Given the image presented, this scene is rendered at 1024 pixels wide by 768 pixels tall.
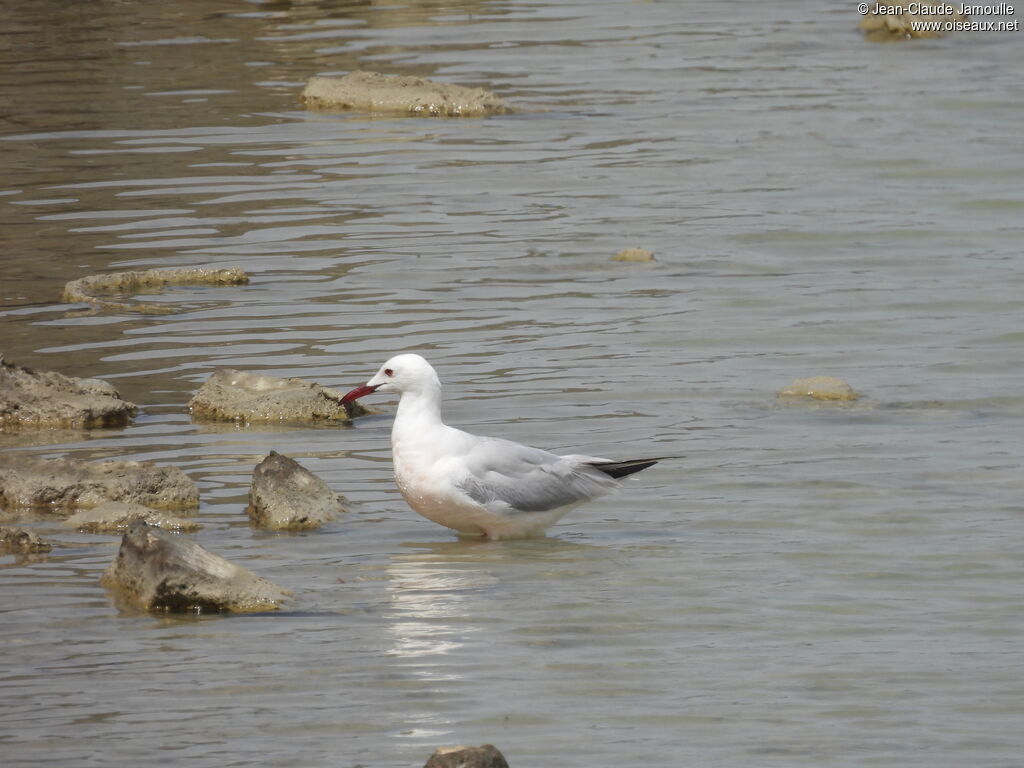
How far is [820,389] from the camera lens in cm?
1070

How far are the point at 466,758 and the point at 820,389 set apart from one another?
224 inches

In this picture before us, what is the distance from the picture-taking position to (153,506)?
28.9 ft

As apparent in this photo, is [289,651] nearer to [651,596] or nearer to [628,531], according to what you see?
[651,596]

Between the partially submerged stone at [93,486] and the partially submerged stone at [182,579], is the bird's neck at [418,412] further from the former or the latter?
the partially submerged stone at [182,579]

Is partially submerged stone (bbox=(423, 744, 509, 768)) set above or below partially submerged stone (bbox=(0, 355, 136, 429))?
below

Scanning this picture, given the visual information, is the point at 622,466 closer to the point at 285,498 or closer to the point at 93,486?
the point at 285,498

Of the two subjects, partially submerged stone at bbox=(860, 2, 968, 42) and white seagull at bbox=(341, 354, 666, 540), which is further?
partially submerged stone at bbox=(860, 2, 968, 42)

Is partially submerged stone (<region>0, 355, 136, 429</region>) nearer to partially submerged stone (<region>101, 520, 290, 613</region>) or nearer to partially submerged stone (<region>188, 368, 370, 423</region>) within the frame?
partially submerged stone (<region>188, 368, 370, 423</region>)

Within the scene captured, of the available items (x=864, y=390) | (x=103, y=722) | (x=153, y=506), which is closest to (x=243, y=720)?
(x=103, y=722)

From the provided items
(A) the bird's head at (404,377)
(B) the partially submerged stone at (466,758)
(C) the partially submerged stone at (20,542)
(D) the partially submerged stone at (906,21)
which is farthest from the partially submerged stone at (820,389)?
(D) the partially submerged stone at (906,21)

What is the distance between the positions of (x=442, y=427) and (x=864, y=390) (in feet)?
10.4

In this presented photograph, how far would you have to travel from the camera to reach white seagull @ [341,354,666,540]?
338 inches

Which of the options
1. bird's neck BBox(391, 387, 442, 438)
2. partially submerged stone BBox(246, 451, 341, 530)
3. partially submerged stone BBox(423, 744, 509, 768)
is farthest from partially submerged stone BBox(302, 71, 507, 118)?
partially submerged stone BBox(423, 744, 509, 768)

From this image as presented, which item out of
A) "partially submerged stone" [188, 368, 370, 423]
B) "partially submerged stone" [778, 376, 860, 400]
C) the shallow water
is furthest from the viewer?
"partially submerged stone" [778, 376, 860, 400]
